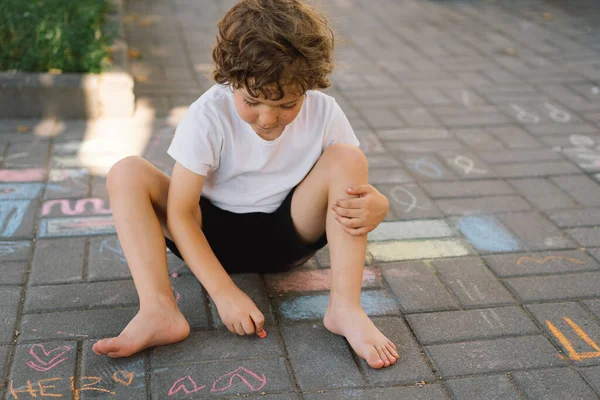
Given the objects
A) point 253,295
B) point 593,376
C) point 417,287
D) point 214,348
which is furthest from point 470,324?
point 214,348

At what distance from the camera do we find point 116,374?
6.51 feet

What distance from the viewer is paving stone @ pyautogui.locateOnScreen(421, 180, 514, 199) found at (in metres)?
3.24

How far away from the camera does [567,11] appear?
6645 mm

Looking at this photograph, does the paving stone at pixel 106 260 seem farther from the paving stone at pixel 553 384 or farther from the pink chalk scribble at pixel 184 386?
the paving stone at pixel 553 384

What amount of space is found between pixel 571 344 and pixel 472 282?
0.43 metres

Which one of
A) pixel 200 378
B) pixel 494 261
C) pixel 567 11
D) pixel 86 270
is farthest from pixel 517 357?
pixel 567 11

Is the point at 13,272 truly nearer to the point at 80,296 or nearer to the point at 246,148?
the point at 80,296

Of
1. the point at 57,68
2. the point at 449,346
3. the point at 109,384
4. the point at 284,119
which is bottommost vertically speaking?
the point at 57,68

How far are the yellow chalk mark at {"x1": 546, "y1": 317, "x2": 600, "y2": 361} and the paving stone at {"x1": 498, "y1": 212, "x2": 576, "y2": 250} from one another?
1.78 ft

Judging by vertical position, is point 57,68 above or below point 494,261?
below

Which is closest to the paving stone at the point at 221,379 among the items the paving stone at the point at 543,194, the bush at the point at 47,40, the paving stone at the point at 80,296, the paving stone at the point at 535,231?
the paving stone at the point at 80,296

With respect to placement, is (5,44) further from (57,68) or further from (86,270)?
(86,270)

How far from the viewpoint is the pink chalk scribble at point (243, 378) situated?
1954 mm

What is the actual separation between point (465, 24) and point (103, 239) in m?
4.43
